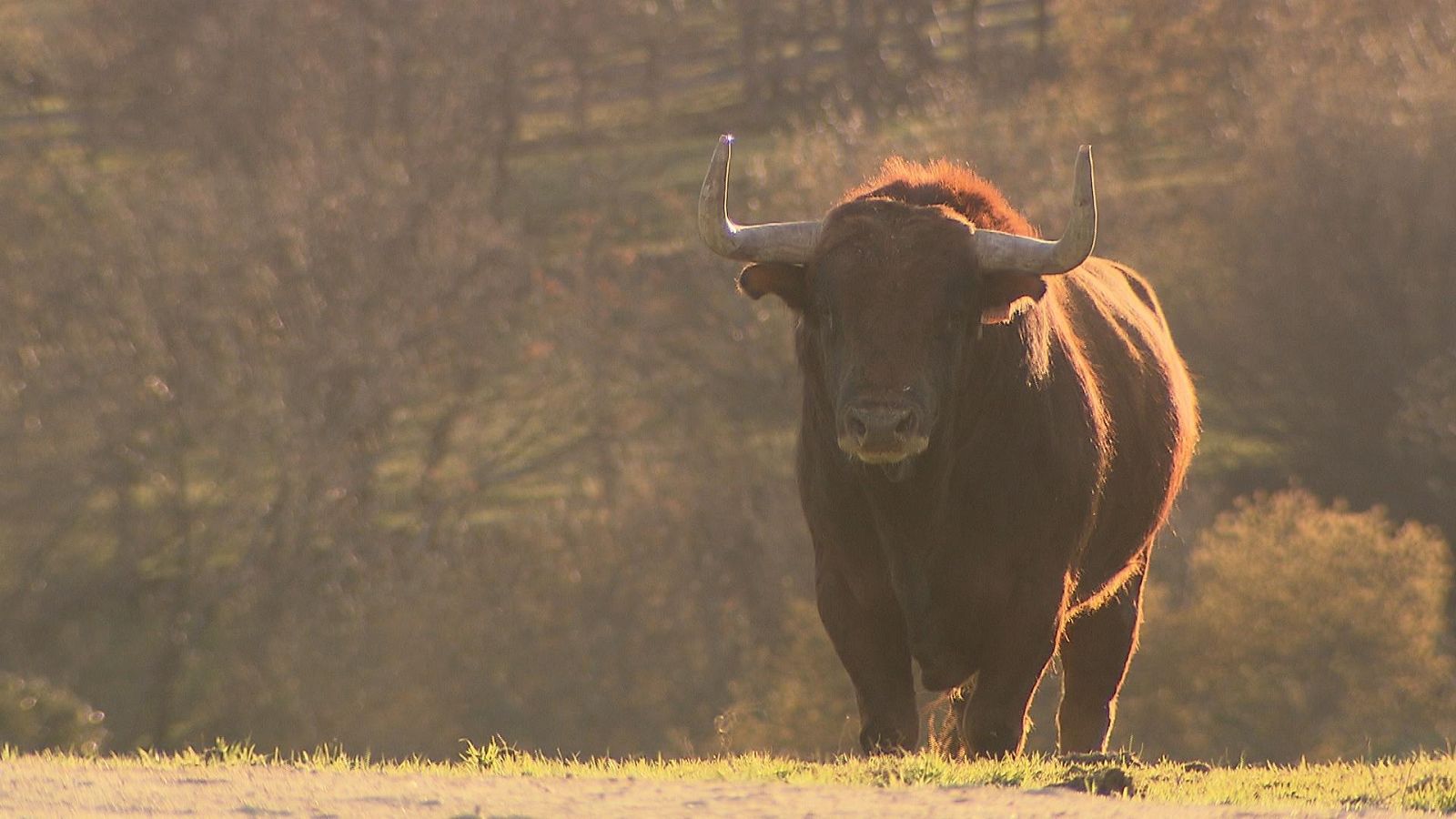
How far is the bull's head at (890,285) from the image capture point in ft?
27.0

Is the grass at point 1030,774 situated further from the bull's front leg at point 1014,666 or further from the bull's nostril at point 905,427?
the bull's nostril at point 905,427

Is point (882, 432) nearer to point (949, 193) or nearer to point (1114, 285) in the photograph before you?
point (949, 193)

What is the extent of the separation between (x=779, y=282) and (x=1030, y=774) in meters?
2.32

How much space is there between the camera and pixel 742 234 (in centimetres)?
931

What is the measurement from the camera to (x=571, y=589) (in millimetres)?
38094

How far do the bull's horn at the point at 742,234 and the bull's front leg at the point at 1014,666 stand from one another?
1602 millimetres

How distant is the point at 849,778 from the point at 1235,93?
48.0 m

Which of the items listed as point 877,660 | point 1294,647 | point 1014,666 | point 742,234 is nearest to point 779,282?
point 742,234

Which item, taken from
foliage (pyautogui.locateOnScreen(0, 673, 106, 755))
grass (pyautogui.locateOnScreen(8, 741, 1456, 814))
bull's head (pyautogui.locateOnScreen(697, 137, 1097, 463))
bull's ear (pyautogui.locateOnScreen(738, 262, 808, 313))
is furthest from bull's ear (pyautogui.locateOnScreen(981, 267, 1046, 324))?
foliage (pyautogui.locateOnScreen(0, 673, 106, 755))

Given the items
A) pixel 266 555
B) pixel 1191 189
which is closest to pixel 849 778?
pixel 266 555

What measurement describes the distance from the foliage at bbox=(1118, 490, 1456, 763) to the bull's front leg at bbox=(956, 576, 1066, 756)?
2468 centimetres

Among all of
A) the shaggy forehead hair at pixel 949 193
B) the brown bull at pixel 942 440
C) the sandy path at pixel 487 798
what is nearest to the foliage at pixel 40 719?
the shaggy forehead hair at pixel 949 193

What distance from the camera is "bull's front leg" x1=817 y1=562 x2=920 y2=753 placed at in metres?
9.08

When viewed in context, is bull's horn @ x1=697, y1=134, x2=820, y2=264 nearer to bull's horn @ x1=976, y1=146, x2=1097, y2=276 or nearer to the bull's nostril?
bull's horn @ x1=976, y1=146, x2=1097, y2=276
